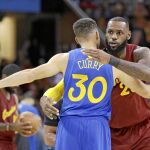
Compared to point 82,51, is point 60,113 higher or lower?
lower

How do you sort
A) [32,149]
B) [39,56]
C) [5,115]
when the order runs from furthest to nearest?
[39,56], [32,149], [5,115]

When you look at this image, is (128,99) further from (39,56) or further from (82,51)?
(39,56)

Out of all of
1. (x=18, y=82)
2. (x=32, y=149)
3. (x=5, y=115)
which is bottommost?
(x=32, y=149)

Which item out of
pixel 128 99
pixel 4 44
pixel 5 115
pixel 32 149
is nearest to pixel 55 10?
pixel 4 44

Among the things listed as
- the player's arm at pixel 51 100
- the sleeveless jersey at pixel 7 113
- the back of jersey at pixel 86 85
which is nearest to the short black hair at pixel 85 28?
the back of jersey at pixel 86 85

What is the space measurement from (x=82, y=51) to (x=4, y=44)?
466 inches

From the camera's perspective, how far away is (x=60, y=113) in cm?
619

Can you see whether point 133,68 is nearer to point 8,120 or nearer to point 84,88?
point 84,88

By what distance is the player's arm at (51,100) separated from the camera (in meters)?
6.01

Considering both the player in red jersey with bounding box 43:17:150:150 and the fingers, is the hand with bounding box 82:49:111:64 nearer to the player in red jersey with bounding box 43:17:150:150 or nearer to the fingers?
the fingers

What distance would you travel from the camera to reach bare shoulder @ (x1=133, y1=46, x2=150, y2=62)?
6432mm

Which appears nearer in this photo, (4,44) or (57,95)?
(57,95)

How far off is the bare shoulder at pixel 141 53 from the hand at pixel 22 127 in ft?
5.50

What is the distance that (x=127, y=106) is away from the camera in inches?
261
